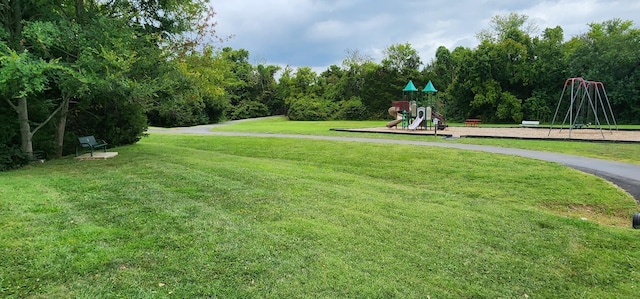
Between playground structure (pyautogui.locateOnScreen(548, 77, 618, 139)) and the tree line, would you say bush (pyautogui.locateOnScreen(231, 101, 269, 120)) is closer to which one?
the tree line

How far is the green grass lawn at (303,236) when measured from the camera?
3246mm

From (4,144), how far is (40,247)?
295 inches

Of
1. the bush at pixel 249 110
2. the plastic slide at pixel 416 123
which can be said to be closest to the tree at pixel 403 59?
→ the bush at pixel 249 110

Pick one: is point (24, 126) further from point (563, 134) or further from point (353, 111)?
point (353, 111)

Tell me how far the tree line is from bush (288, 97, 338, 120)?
0.14 m

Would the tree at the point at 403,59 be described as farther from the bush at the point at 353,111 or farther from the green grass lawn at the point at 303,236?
the green grass lawn at the point at 303,236

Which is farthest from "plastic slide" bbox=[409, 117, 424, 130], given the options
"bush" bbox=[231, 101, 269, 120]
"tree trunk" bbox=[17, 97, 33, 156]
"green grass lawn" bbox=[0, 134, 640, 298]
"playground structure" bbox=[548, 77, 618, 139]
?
"bush" bbox=[231, 101, 269, 120]

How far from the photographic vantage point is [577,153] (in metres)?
11.9

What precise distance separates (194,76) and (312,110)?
95.8 feet

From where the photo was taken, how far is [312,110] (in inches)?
1793

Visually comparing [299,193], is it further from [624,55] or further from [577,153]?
[624,55]

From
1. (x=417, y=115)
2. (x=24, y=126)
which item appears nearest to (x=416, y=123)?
(x=417, y=115)

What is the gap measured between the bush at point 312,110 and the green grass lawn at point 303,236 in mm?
37021

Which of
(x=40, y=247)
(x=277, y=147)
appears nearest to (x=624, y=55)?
(x=277, y=147)
